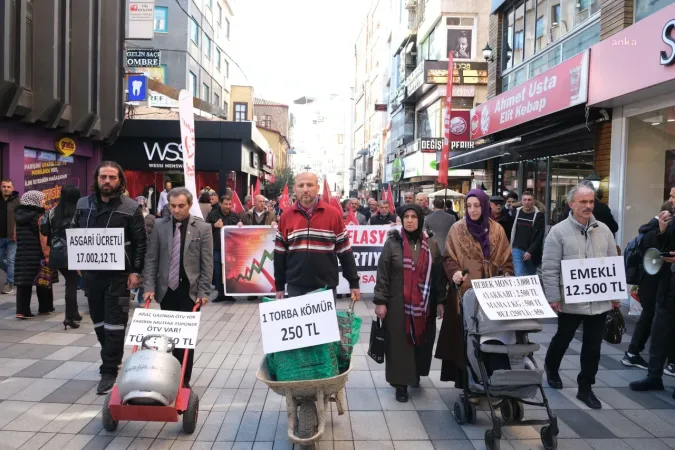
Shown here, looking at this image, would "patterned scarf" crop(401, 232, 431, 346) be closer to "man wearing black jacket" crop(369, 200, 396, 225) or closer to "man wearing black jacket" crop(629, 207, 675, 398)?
"man wearing black jacket" crop(629, 207, 675, 398)

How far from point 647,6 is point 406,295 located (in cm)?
743

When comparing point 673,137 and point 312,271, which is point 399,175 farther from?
point 312,271

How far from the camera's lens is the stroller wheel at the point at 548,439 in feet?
12.8

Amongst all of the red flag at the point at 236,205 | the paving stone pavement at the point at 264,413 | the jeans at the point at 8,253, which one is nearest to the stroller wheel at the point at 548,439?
the paving stone pavement at the point at 264,413

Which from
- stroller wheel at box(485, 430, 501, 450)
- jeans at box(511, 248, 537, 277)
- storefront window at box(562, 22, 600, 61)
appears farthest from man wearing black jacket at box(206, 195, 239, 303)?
storefront window at box(562, 22, 600, 61)

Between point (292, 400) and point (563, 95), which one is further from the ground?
point (563, 95)

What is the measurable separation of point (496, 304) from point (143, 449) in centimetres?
279

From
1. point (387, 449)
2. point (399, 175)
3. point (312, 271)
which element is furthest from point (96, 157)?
point (399, 175)

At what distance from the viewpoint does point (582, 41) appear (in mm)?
11586

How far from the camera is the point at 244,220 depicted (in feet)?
33.0

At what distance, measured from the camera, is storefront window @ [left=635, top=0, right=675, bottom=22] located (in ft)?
28.0

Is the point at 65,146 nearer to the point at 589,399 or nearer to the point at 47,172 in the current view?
the point at 47,172

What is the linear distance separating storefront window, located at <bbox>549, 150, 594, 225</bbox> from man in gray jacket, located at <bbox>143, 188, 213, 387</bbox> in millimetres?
8968

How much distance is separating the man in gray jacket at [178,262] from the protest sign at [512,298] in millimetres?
2346
